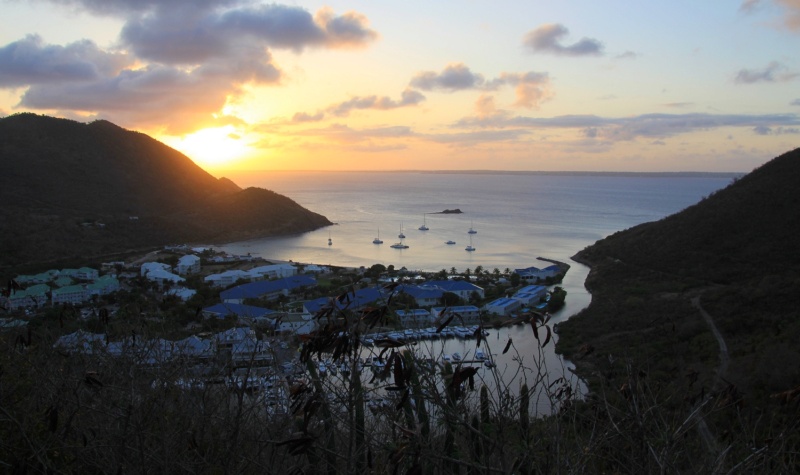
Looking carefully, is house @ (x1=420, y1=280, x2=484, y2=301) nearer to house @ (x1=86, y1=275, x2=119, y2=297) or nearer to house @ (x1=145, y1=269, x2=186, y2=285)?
house @ (x1=145, y1=269, x2=186, y2=285)

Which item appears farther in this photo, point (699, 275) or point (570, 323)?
point (699, 275)

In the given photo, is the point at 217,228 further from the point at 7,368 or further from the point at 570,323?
the point at 7,368

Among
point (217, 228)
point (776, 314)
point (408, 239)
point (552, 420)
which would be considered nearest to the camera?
point (552, 420)

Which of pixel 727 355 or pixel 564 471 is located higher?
pixel 564 471

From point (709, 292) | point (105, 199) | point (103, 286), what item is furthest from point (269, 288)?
point (105, 199)

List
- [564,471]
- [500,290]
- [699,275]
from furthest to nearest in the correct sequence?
[500,290] < [699,275] < [564,471]

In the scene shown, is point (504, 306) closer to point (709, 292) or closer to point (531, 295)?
point (531, 295)

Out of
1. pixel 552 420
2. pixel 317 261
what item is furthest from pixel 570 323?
pixel 317 261
